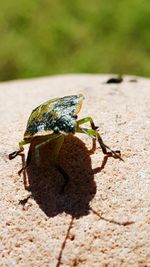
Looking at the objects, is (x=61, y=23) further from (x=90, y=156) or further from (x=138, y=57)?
(x=90, y=156)

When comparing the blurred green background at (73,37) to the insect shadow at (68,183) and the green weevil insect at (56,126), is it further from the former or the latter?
the insect shadow at (68,183)

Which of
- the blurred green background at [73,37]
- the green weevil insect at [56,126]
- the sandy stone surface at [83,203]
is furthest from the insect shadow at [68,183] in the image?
the blurred green background at [73,37]

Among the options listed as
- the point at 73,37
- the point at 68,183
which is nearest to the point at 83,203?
the point at 68,183

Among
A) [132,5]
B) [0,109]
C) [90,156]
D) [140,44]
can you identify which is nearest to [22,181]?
[90,156]

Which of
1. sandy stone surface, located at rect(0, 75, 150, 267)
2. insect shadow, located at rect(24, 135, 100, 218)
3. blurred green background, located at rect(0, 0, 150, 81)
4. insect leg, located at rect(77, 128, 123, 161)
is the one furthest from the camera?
blurred green background, located at rect(0, 0, 150, 81)

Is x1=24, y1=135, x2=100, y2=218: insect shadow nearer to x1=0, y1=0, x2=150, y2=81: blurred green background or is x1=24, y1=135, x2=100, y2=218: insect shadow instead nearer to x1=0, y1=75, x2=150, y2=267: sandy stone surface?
x1=0, y1=75, x2=150, y2=267: sandy stone surface

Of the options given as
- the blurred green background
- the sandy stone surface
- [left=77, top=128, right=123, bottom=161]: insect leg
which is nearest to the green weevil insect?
[left=77, top=128, right=123, bottom=161]: insect leg
